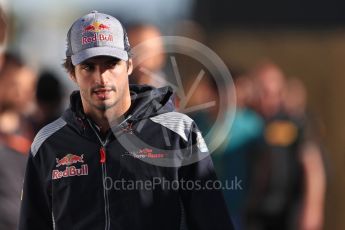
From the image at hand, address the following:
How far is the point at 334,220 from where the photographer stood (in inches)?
590

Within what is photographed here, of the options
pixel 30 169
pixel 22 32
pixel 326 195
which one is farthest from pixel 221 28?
pixel 22 32

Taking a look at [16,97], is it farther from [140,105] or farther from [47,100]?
[140,105]

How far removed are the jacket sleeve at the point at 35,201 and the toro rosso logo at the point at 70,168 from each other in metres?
0.17

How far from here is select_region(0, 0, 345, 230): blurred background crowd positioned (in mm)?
8453

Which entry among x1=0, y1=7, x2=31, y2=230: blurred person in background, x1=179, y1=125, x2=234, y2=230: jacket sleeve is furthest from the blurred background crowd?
x1=179, y1=125, x2=234, y2=230: jacket sleeve

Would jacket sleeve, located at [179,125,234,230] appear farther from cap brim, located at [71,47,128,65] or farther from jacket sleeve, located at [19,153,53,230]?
jacket sleeve, located at [19,153,53,230]

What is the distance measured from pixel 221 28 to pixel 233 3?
3.09 m

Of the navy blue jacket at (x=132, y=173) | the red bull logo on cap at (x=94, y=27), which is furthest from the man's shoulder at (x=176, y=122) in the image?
the red bull logo on cap at (x=94, y=27)

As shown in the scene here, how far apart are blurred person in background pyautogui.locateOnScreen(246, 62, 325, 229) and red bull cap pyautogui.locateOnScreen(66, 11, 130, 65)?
5773 mm

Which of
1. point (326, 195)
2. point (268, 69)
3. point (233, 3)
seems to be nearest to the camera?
point (268, 69)

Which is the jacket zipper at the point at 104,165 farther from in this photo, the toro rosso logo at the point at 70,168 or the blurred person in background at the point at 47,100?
the blurred person in background at the point at 47,100

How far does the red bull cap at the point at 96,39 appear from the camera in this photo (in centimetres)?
584

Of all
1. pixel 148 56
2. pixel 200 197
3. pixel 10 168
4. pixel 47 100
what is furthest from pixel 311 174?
pixel 200 197

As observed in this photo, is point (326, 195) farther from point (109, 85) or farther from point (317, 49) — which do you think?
point (109, 85)
